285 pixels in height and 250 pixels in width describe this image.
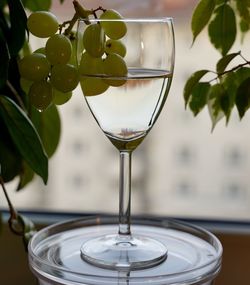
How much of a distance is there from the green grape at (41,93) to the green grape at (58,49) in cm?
2

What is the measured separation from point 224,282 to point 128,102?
0.32m

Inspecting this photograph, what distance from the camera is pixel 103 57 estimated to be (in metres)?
Result: 0.48

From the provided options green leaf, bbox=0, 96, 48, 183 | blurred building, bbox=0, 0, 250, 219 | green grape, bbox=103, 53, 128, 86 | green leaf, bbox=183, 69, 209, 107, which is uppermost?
green grape, bbox=103, 53, 128, 86

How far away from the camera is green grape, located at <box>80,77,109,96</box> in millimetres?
475

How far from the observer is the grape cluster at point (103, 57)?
18.5 inches

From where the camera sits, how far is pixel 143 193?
886 millimetres

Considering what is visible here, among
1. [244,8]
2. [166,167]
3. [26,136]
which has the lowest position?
[166,167]

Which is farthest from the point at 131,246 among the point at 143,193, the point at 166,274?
the point at 143,193

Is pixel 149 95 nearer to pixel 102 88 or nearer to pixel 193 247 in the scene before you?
pixel 102 88

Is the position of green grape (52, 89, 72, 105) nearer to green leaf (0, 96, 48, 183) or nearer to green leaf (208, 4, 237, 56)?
green leaf (0, 96, 48, 183)

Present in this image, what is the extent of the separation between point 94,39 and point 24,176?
23cm

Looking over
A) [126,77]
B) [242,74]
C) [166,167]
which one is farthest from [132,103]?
[166,167]

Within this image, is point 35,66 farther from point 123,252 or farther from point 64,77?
point 123,252

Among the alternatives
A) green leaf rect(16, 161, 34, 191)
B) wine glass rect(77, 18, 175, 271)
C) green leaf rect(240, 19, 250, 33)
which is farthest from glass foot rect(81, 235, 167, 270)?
green leaf rect(240, 19, 250, 33)
